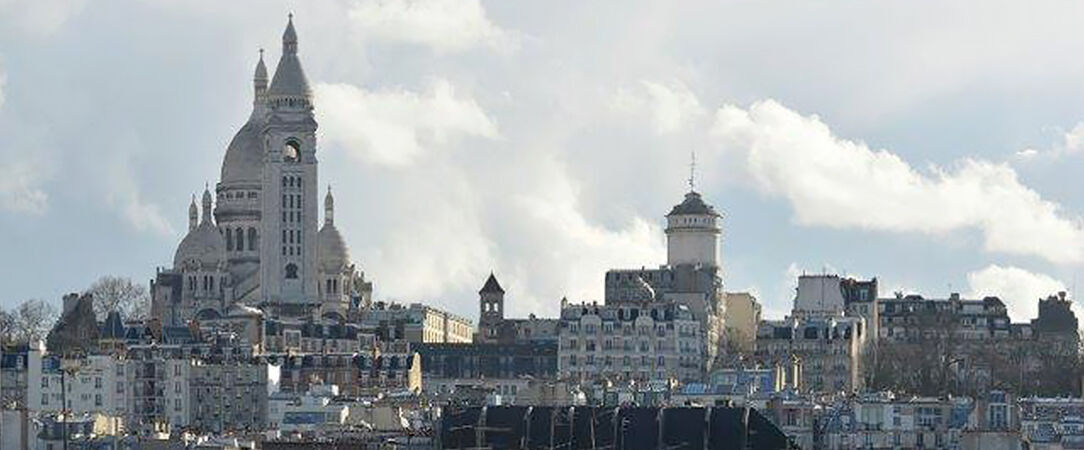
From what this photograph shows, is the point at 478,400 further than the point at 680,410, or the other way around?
the point at 478,400

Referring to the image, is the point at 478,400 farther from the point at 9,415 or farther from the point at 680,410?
the point at 680,410

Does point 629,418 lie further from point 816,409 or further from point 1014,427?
point 816,409

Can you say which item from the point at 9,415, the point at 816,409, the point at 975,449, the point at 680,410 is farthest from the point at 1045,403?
the point at 680,410

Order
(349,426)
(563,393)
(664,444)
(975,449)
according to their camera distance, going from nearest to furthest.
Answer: (664,444) → (975,449) → (349,426) → (563,393)

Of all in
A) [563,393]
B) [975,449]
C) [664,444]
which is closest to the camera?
[664,444]

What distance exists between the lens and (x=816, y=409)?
618 feet

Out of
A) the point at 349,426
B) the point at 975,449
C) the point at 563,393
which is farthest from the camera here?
the point at 563,393

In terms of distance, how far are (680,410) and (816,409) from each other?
5582 centimetres

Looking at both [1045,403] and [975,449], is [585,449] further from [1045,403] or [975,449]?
[1045,403]

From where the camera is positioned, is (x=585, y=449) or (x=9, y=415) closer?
(x=585, y=449)

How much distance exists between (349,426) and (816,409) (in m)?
19.6

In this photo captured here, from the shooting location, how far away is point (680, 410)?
437 feet

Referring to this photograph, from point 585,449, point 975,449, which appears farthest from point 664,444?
point 975,449

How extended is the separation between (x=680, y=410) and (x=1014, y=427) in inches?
1694
